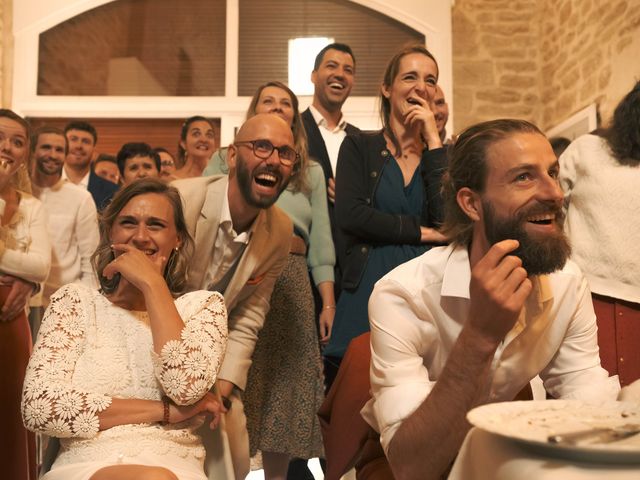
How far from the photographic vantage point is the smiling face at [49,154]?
425cm

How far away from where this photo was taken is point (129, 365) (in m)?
2.21

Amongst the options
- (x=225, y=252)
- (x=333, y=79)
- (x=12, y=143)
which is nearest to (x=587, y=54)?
(x=333, y=79)

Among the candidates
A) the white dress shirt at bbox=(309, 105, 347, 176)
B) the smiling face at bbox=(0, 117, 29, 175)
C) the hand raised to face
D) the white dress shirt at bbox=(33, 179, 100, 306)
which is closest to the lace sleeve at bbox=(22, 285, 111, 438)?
the hand raised to face

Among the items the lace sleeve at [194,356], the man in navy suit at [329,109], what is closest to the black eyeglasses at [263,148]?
the lace sleeve at [194,356]

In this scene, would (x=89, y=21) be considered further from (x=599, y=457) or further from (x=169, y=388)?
(x=599, y=457)

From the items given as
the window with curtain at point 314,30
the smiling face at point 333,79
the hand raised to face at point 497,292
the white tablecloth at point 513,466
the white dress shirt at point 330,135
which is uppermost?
the window with curtain at point 314,30

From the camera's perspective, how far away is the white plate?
0.97 m

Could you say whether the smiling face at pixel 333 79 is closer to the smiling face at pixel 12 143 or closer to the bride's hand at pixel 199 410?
the smiling face at pixel 12 143

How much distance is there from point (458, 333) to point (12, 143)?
7.59ft

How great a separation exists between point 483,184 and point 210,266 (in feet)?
4.10

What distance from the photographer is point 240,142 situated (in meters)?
2.77

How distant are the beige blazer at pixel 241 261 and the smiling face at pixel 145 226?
234 mm

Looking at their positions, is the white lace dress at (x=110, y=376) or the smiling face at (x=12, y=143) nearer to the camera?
the white lace dress at (x=110, y=376)

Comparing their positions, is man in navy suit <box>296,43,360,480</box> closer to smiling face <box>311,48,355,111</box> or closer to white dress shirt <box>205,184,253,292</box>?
smiling face <box>311,48,355,111</box>
